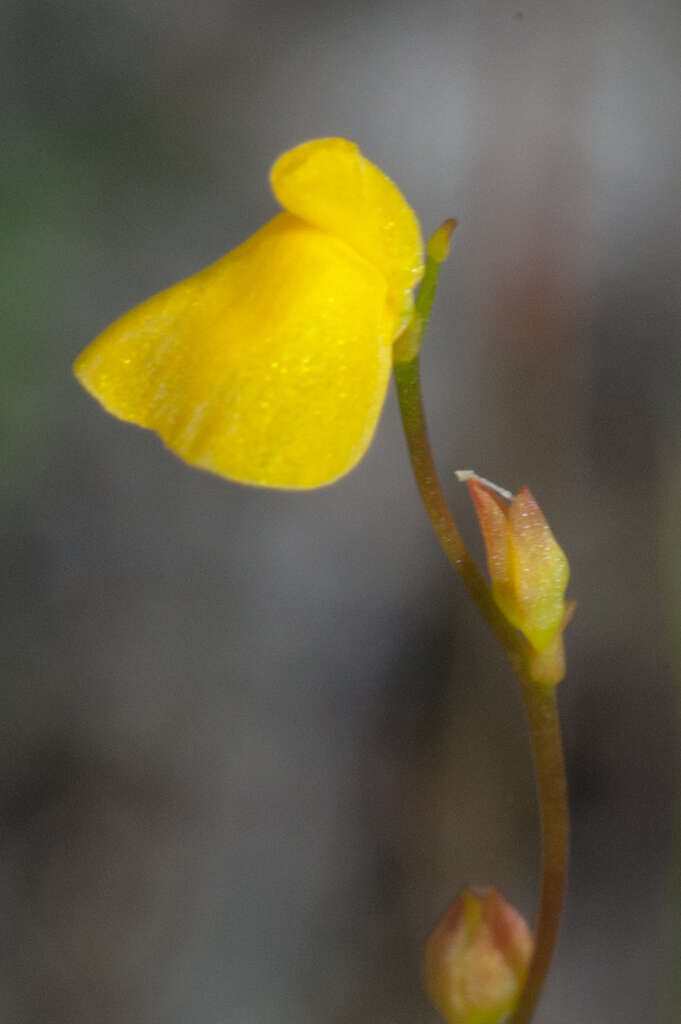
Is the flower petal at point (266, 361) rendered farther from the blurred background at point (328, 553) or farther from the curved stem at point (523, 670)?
the blurred background at point (328, 553)

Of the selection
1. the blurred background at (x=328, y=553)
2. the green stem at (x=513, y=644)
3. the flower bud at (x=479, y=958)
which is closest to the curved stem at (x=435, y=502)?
the green stem at (x=513, y=644)

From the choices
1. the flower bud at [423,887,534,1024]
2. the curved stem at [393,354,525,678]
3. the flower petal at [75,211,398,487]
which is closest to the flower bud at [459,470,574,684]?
the curved stem at [393,354,525,678]

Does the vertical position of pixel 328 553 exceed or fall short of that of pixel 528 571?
it falls short

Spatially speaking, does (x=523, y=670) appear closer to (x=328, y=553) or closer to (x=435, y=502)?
(x=435, y=502)

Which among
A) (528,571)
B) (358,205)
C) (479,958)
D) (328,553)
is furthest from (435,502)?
(328,553)

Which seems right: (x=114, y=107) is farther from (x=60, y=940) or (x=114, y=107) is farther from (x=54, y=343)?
(x=60, y=940)

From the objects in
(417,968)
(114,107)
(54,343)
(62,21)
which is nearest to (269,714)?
(417,968)

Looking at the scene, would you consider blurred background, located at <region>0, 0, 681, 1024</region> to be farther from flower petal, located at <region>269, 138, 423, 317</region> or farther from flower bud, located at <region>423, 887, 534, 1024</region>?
flower petal, located at <region>269, 138, 423, 317</region>
